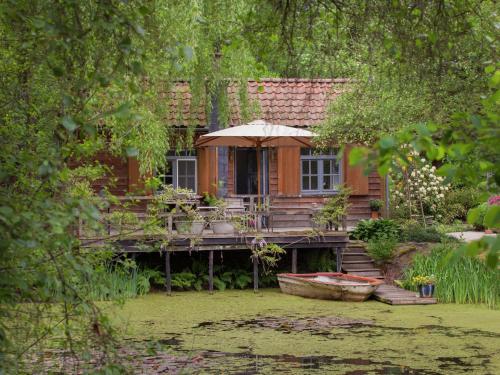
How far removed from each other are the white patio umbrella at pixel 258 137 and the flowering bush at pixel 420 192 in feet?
11.8

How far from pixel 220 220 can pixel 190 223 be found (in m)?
0.89

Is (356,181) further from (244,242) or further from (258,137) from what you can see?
(244,242)

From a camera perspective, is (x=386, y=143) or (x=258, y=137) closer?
(x=386, y=143)

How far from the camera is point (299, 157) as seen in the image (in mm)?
20172

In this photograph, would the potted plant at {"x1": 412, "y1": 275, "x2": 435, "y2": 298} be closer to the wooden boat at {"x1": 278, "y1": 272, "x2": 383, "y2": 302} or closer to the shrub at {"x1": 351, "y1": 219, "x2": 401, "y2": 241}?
the wooden boat at {"x1": 278, "y1": 272, "x2": 383, "y2": 302}

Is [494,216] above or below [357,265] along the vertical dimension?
above

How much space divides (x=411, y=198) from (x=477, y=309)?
7.25m

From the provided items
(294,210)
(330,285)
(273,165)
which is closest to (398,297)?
(330,285)

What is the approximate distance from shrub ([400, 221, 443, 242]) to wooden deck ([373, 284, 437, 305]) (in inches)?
71.4

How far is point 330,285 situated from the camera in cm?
1548

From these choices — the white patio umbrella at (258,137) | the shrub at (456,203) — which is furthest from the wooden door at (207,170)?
the shrub at (456,203)

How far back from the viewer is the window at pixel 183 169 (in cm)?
1998

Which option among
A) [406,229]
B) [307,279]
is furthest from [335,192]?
[307,279]

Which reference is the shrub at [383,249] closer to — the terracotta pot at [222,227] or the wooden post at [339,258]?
the wooden post at [339,258]
